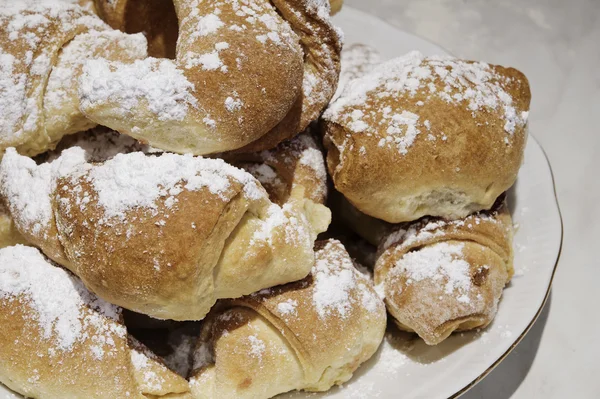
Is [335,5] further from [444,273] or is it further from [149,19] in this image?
[444,273]

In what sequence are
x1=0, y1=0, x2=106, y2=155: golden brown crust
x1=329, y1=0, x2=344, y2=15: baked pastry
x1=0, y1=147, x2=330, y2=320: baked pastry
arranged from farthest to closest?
→ x1=329, y1=0, x2=344, y2=15: baked pastry, x1=0, y1=0, x2=106, y2=155: golden brown crust, x1=0, y1=147, x2=330, y2=320: baked pastry

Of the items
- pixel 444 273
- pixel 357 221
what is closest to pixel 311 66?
pixel 357 221

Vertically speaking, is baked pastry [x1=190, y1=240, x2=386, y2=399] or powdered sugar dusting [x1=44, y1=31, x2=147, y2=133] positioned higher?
powdered sugar dusting [x1=44, y1=31, x2=147, y2=133]

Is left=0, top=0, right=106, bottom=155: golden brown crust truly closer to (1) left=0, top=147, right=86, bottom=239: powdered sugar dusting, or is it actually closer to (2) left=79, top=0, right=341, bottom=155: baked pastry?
(1) left=0, top=147, right=86, bottom=239: powdered sugar dusting

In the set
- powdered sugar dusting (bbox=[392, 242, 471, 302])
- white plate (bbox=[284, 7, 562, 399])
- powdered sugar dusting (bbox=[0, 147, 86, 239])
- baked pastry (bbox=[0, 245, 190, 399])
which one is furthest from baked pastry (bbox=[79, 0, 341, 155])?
white plate (bbox=[284, 7, 562, 399])

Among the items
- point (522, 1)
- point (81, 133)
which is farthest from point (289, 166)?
point (522, 1)

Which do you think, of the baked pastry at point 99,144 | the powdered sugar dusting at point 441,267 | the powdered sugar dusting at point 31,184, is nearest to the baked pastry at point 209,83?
the powdered sugar dusting at point 31,184

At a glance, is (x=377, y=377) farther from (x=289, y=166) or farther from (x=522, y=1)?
(x=522, y=1)
